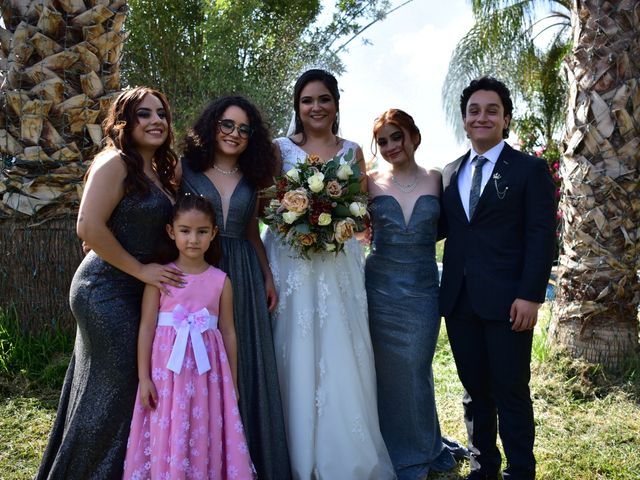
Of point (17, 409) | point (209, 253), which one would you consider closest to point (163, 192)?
point (209, 253)

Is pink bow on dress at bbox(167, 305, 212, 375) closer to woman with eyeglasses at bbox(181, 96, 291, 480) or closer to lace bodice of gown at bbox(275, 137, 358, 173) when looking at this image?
woman with eyeglasses at bbox(181, 96, 291, 480)

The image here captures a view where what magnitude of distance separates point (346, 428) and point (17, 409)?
289cm

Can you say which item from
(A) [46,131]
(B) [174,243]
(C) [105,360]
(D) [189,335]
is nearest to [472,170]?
(B) [174,243]

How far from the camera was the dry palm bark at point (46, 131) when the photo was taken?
214 inches

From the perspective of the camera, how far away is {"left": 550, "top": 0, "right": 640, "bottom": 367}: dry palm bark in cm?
564

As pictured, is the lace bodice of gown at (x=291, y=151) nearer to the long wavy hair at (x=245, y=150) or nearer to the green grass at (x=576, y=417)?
the long wavy hair at (x=245, y=150)

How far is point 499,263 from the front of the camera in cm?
370

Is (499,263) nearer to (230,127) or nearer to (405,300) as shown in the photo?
(405,300)

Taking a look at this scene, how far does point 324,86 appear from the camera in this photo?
426cm

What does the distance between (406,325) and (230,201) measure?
4.87 ft

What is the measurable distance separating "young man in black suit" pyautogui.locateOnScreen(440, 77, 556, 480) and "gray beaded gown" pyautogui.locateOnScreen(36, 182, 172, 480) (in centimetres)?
186

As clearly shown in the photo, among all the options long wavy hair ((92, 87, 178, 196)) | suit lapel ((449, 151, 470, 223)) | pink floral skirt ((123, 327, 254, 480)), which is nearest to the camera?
pink floral skirt ((123, 327, 254, 480))

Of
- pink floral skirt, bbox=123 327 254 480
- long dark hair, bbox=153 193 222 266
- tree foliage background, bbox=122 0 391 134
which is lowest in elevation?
pink floral skirt, bbox=123 327 254 480

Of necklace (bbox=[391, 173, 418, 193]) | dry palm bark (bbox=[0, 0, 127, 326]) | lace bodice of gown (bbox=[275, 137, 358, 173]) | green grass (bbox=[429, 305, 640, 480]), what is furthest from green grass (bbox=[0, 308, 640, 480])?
lace bodice of gown (bbox=[275, 137, 358, 173])
